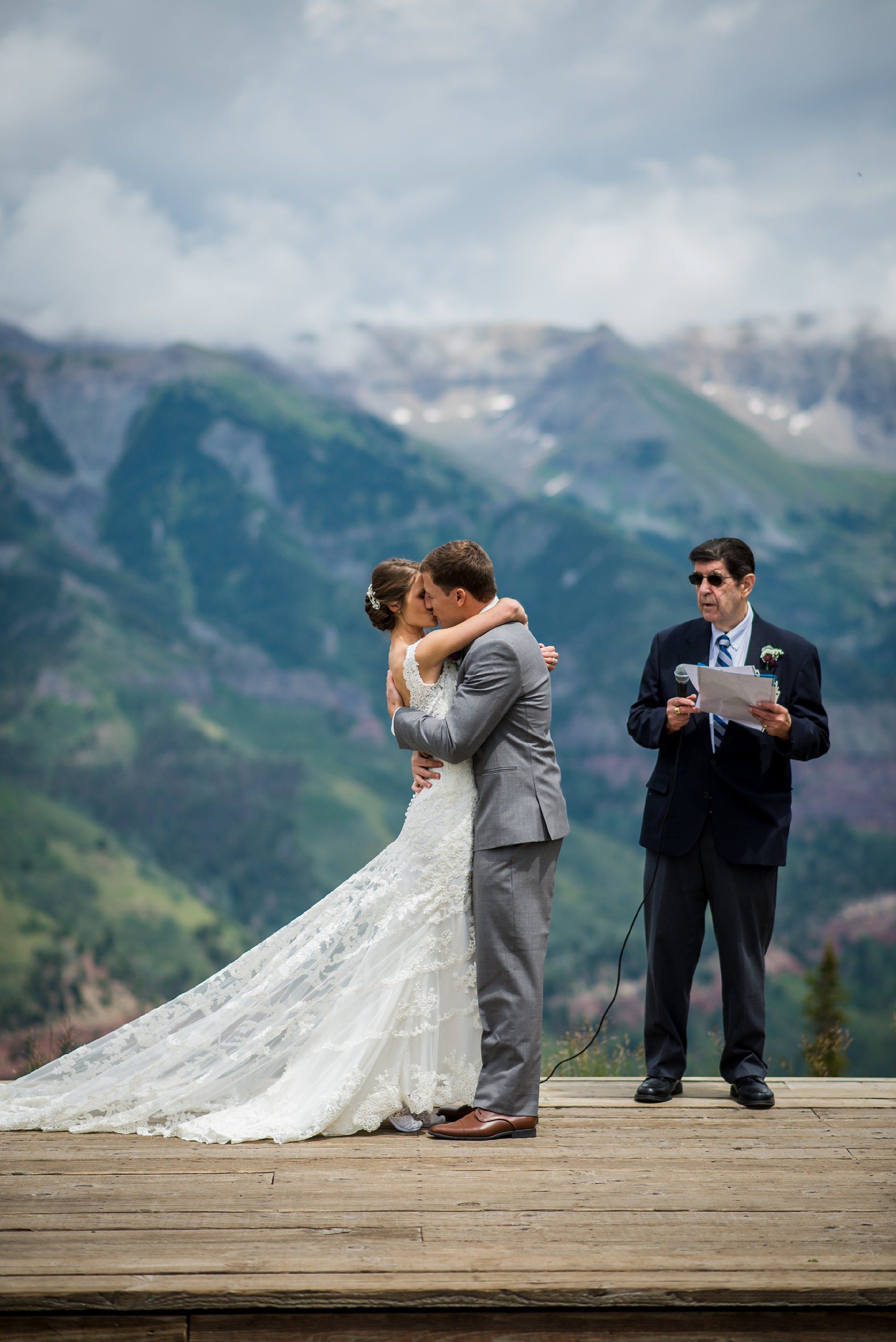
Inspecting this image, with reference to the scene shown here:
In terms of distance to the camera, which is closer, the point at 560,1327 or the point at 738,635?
the point at 560,1327

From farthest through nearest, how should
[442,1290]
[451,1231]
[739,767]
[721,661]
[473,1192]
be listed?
[721,661] < [739,767] < [473,1192] < [451,1231] < [442,1290]

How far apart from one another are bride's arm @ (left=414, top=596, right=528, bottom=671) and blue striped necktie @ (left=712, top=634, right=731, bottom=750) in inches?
32.9

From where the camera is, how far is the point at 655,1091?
152 inches

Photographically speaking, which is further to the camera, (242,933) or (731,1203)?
(242,933)

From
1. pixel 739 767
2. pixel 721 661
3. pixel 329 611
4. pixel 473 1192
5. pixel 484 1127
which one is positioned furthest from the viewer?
pixel 329 611

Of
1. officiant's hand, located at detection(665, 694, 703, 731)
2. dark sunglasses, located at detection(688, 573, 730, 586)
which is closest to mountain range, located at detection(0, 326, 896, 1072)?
officiant's hand, located at detection(665, 694, 703, 731)

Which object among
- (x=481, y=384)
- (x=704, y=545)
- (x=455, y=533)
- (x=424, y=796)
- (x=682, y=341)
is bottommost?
(x=424, y=796)

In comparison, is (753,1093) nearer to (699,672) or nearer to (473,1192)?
(473,1192)

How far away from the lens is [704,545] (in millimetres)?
3873

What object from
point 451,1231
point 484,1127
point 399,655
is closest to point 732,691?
point 399,655

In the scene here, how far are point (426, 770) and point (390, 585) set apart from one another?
566 mm

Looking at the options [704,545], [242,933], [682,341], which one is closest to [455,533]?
[682,341]

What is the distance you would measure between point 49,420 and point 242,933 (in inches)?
2093

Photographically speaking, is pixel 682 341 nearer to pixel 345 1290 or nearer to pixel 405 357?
pixel 405 357
